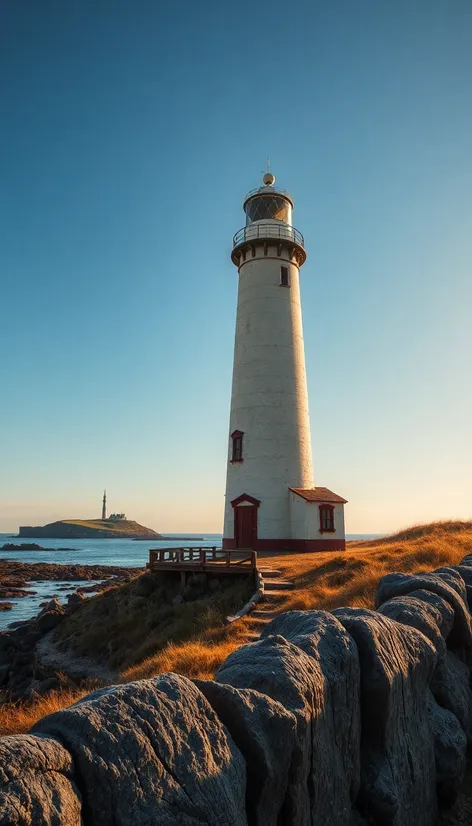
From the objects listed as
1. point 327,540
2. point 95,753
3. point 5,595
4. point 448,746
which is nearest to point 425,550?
point 327,540

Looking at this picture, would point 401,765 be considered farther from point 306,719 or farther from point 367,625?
point 306,719

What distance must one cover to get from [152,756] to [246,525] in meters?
23.6

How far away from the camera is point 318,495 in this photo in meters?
26.0

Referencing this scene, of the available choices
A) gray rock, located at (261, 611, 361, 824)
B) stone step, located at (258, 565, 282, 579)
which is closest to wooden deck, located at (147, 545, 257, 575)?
stone step, located at (258, 565, 282, 579)

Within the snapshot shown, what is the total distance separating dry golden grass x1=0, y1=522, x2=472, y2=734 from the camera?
10688mm

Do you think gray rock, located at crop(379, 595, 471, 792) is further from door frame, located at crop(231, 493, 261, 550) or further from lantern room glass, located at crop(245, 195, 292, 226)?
lantern room glass, located at crop(245, 195, 292, 226)

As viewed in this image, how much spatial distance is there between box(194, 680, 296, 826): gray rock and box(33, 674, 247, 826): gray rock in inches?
4.2

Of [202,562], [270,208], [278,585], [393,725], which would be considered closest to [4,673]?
[202,562]

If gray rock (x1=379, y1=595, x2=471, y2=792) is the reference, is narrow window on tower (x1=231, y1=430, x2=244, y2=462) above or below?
above

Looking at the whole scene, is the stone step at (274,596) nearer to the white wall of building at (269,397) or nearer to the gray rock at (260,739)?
the white wall of building at (269,397)

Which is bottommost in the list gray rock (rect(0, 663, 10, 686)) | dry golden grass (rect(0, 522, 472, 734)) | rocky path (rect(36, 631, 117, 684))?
gray rock (rect(0, 663, 10, 686))

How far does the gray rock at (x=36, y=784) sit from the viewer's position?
6.78 feet

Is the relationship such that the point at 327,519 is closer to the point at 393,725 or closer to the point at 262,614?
the point at 262,614

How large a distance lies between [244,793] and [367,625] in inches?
76.2
